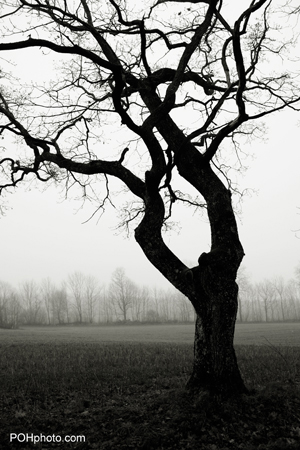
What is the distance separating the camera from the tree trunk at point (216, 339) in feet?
22.5

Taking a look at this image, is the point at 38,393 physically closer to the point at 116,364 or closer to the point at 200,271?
the point at 116,364

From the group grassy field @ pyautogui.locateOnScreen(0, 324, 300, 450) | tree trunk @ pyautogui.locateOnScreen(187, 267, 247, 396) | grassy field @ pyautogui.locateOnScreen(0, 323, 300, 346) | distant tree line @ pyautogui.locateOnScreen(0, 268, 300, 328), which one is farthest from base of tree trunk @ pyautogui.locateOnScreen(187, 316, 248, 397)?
distant tree line @ pyautogui.locateOnScreen(0, 268, 300, 328)

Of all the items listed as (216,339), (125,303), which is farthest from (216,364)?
(125,303)

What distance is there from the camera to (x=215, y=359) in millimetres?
6930

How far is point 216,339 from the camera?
698 cm

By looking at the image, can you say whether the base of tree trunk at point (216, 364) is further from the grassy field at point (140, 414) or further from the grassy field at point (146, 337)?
the grassy field at point (146, 337)

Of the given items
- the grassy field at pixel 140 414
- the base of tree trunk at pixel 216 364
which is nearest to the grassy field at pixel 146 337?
the grassy field at pixel 140 414

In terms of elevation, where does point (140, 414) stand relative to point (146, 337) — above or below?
above

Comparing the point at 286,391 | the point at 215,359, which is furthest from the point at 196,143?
the point at 286,391

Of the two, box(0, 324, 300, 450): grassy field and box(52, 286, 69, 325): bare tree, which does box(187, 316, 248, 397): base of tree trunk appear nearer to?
box(0, 324, 300, 450): grassy field

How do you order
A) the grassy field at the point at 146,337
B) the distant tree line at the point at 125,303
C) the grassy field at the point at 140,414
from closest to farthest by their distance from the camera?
the grassy field at the point at 140,414
the grassy field at the point at 146,337
the distant tree line at the point at 125,303

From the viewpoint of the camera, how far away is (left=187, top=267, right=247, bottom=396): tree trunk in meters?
6.86

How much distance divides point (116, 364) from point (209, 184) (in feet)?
23.1

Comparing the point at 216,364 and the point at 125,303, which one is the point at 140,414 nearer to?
the point at 216,364
